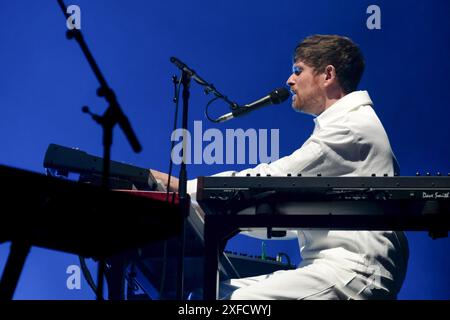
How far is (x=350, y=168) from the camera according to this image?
338cm

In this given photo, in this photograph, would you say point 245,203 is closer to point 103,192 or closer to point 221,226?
point 221,226

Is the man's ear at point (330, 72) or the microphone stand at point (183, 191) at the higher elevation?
the man's ear at point (330, 72)

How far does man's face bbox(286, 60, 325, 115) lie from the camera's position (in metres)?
3.89

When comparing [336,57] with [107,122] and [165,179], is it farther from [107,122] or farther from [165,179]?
[107,122]

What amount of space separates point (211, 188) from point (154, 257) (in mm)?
879

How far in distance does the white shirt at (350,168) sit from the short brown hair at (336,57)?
359 mm

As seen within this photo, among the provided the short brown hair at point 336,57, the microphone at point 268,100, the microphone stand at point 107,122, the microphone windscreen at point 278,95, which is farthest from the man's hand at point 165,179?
the microphone stand at point 107,122

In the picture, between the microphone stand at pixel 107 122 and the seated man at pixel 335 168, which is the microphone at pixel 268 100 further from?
the microphone stand at pixel 107 122

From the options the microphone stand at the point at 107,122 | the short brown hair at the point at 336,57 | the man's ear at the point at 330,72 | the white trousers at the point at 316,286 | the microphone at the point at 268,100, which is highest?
the short brown hair at the point at 336,57

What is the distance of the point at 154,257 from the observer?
3766mm

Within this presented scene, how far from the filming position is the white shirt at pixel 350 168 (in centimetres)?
316

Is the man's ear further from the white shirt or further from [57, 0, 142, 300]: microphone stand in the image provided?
[57, 0, 142, 300]: microphone stand
